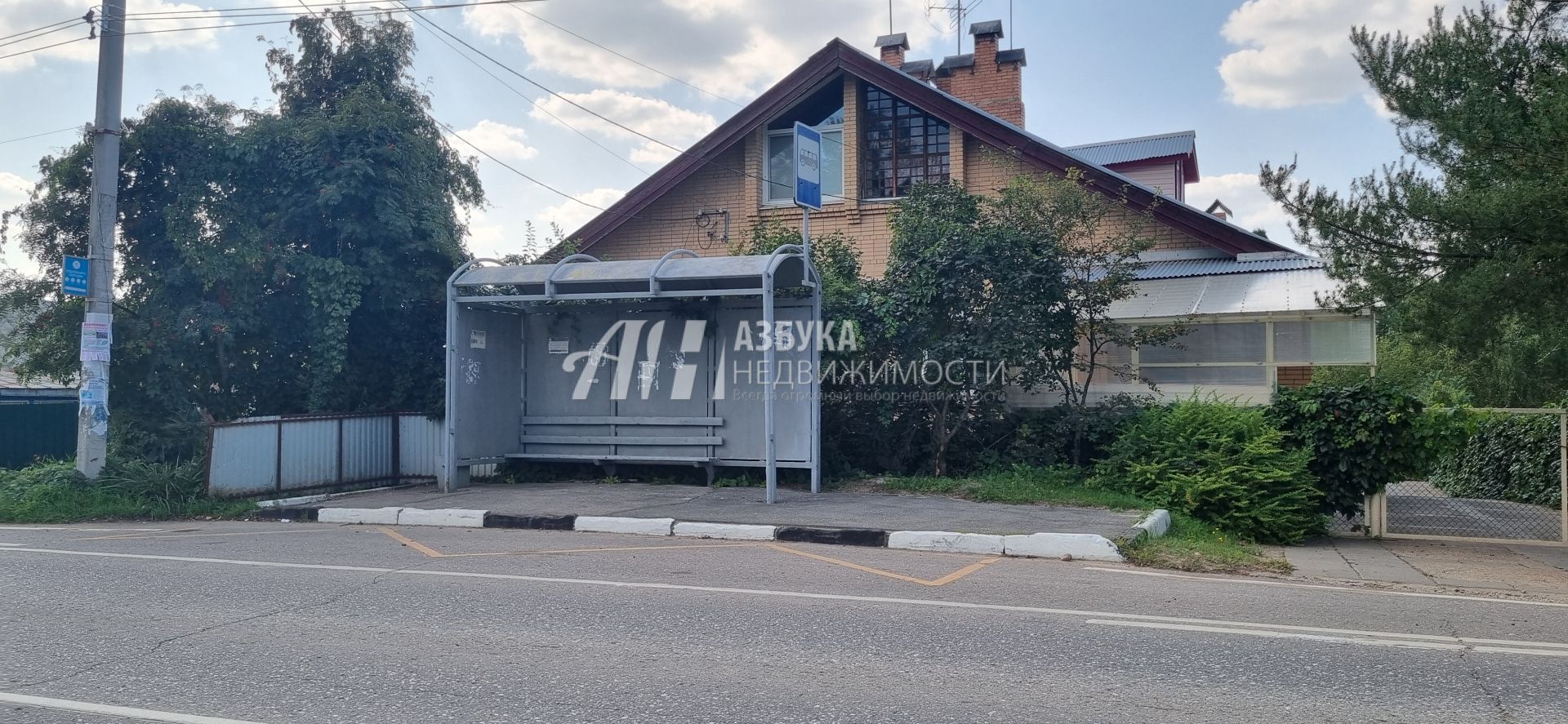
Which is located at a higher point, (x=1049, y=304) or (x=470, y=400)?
(x=1049, y=304)

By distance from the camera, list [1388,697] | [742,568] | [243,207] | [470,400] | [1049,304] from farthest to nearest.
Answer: [243,207] → [470,400] → [1049,304] → [742,568] → [1388,697]

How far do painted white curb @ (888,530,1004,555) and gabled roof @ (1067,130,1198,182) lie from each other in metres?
15.9

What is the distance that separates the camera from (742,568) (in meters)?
8.73

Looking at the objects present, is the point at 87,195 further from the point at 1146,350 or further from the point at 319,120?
the point at 1146,350

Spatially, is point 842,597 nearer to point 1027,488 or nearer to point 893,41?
point 1027,488

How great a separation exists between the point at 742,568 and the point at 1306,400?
715 cm

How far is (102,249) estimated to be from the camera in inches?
536

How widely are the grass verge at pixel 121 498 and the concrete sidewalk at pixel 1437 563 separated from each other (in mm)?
12615

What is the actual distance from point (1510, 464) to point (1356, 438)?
7284 millimetres

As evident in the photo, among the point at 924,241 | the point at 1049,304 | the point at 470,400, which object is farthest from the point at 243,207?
the point at 1049,304

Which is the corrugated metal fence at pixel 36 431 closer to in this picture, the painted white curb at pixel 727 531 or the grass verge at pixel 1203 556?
the painted white curb at pixel 727 531

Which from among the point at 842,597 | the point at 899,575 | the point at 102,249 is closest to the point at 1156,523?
the point at 899,575

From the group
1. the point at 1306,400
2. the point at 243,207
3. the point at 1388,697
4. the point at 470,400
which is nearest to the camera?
the point at 1388,697

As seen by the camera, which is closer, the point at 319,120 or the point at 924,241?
→ the point at 924,241
